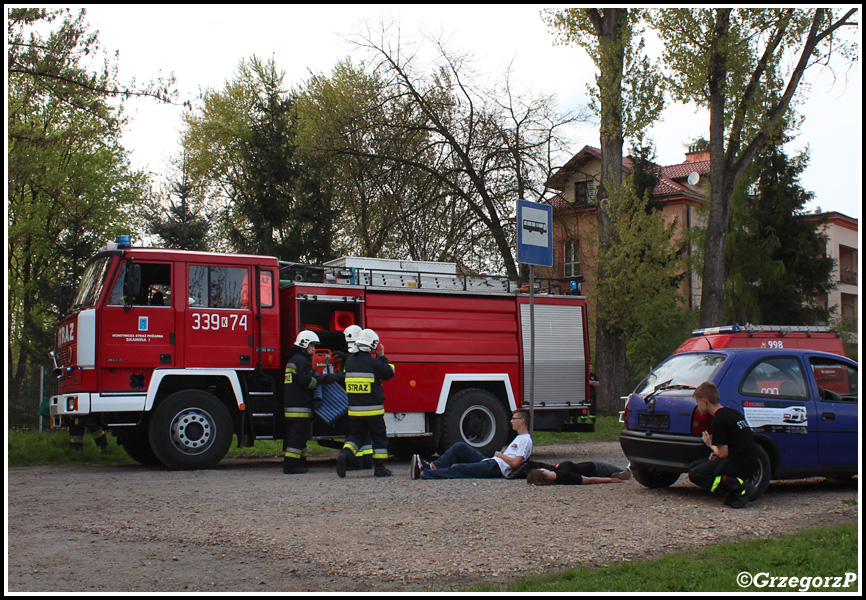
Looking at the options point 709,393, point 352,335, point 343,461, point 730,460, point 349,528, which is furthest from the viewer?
point 352,335

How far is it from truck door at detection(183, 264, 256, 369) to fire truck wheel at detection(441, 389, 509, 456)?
328 centimetres

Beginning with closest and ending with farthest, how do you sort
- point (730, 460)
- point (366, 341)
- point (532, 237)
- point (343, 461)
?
point (730, 460) < point (343, 461) < point (366, 341) < point (532, 237)

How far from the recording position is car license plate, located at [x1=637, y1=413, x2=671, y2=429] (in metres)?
→ 8.57

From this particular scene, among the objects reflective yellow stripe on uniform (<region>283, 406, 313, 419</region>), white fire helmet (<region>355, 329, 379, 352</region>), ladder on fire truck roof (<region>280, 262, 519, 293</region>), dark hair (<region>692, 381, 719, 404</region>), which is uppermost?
ladder on fire truck roof (<region>280, 262, 519, 293</region>)

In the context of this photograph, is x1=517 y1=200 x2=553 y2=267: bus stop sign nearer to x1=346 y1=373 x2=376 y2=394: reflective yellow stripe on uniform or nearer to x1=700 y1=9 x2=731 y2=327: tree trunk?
x1=346 y1=373 x2=376 y2=394: reflective yellow stripe on uniform

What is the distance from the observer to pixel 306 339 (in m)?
11.4

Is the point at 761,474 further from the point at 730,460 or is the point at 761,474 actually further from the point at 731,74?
the point at 731,74

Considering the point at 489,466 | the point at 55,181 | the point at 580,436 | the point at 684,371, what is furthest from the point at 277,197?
the point at 684,371

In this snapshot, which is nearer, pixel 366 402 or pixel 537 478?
pixel 537 478

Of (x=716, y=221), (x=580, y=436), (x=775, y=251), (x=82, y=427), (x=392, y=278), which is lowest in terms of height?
(x=580, y=436)

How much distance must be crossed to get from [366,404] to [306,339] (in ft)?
4.18

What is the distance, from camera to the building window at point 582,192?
23981mm

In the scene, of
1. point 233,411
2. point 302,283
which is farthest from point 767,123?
point 233,411

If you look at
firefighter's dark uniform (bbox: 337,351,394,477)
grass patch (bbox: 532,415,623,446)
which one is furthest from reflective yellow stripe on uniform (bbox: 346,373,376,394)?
grass patch (bbox: 532,415,623,446)
